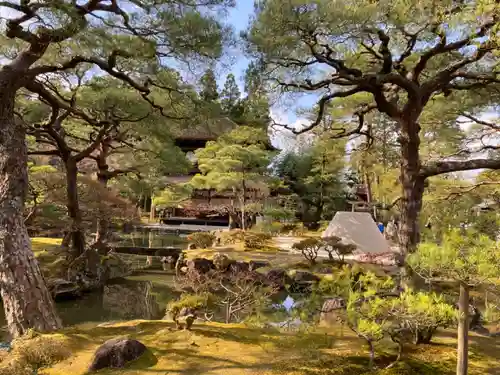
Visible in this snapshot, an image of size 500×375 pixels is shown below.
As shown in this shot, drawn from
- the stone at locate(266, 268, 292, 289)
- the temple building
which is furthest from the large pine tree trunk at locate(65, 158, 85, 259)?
the temple building

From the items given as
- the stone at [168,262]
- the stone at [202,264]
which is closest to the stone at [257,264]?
the stone at [202,264]

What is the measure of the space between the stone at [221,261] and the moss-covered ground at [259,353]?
577cm

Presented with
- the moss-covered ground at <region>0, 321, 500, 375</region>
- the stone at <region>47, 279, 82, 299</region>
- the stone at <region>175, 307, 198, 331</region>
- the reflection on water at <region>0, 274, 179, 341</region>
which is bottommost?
the reflection on water at <region>0, 274, 179, 341</region>

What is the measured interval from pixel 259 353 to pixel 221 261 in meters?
6.74

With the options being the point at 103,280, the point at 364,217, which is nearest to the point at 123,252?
the point at 103,280

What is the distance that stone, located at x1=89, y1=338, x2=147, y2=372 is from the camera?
329 centimetres

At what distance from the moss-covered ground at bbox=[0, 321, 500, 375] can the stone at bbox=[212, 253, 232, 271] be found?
577cm

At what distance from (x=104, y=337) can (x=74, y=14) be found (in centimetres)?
315

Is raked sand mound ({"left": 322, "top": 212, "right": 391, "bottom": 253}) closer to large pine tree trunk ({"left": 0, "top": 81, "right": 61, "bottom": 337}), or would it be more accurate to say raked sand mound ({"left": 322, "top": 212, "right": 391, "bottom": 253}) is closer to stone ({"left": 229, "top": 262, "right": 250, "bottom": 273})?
stone ({"left": 229, "top": 262, "right": 250, "bottom": 273})

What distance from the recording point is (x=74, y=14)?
3949 millimetres

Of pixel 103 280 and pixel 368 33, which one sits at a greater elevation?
pixel 368 33

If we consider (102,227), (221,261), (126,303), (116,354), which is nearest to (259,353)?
(116,354)

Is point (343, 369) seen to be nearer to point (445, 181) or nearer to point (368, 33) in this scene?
point (368, 33)

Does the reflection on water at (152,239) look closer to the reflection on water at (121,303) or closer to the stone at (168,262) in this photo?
the stone at (168,262)
